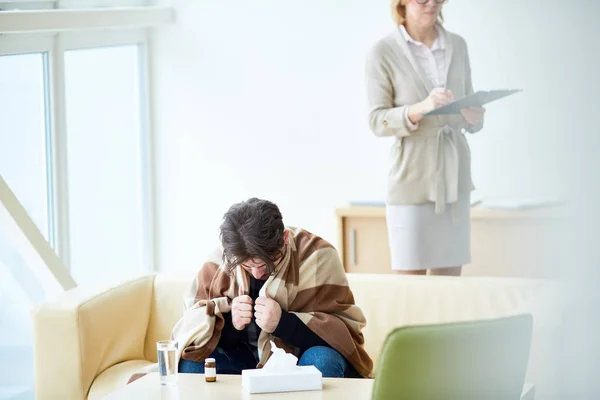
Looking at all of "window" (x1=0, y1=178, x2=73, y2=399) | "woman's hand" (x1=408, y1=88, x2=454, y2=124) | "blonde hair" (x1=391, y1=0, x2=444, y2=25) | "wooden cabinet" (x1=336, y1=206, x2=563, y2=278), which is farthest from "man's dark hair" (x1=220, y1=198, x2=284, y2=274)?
"wooden cabinet" (x1=336, y1=206, x2=563, y2=278)

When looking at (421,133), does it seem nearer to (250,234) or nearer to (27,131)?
(250,234)

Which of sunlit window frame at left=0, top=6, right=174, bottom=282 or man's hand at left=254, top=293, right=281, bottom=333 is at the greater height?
sunlit window frame at left=0, top=6, right=174, bottom=282

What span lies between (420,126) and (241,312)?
89 cm

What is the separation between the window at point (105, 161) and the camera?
3.83 metres

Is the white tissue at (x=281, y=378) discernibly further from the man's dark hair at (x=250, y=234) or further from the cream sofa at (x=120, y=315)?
the cream sofa at (x=120, y=315)

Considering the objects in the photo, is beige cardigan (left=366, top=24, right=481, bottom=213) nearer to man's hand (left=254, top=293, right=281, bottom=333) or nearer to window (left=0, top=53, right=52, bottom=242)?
man's hand (left=254, top=293, right=281, bottom=333)

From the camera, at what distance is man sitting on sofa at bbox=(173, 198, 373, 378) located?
2.20 metres

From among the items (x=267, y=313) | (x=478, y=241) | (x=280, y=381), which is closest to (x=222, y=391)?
(x=280, y=381)

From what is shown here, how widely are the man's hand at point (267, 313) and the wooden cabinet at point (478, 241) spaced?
1.20m

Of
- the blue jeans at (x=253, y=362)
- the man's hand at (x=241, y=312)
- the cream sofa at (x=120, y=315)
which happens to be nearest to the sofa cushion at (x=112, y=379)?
the cream sofa at (x=120, y=315)

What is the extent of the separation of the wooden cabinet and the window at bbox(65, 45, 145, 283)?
1.13m

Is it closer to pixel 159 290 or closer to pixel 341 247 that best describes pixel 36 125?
pixel 159 290

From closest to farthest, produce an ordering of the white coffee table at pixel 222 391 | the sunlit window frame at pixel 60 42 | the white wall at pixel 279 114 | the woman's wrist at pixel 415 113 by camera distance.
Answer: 1. the white coffee table at pixel 222 391
2. the woman's wrist at pixel 415 113
3. the sunlit window frame at pixel 60 42
4. the white wall at pixel 279 114

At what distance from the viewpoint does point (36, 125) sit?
3527 mm
